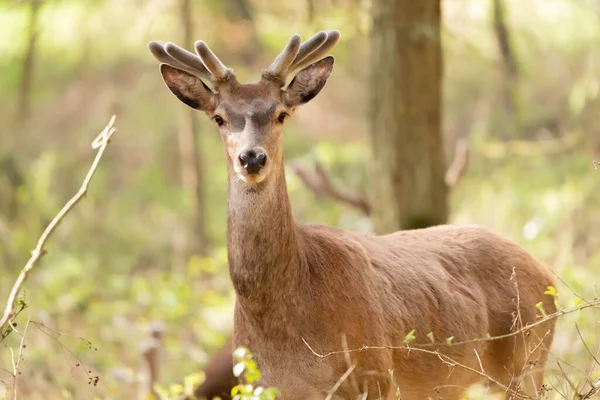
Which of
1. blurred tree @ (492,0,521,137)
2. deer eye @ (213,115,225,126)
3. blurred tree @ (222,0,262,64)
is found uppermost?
blurred tree @ (222,0,262,64)

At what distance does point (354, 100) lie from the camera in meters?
23.4

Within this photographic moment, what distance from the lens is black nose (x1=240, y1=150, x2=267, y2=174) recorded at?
642cm

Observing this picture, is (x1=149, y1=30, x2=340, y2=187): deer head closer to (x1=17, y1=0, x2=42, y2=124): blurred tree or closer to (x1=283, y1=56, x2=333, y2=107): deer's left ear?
(x1=283, y1=56, x2=333, y2=107): deer's left ear

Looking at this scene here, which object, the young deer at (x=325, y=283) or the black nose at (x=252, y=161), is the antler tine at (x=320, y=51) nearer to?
→ the young deer at (x=325, y=283)

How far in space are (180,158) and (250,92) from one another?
1620 centimetres

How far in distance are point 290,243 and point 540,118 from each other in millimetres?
13528

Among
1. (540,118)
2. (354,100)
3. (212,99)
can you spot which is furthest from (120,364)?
(354,100)

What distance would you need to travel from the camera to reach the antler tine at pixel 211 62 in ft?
22.7

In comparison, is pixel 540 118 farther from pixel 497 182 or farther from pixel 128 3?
pixel 128 3

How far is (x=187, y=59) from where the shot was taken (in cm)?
718

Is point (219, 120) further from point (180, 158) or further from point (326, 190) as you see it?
point (180, 158)

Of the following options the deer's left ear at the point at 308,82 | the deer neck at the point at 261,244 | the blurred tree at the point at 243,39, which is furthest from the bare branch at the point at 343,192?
the blurred tree at the point at 243,39

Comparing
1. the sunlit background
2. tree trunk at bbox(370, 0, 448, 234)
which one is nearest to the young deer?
the sunlit background

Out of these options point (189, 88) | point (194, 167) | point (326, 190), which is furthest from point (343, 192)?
point (194, 167)
